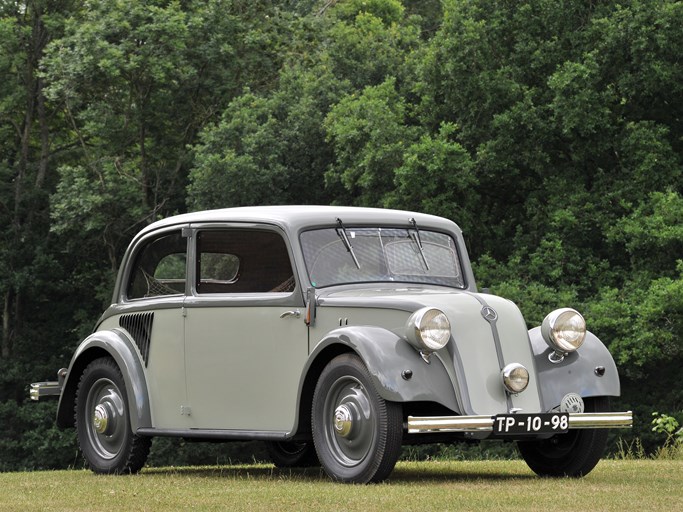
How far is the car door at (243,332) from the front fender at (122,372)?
575mm

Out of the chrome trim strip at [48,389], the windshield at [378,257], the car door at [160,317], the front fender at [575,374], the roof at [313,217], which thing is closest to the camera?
the front fender at [575,374]

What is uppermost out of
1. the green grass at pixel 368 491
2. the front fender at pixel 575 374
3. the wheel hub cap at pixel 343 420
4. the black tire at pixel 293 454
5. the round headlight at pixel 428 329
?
the round headlight at pixel 428 329

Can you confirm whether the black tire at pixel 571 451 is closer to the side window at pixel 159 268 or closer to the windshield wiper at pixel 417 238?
the windshield wiper at pixel 417 238

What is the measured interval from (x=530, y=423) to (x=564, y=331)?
1.04 m

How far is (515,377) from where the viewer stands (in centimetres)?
919

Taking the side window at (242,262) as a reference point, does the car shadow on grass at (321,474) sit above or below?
below

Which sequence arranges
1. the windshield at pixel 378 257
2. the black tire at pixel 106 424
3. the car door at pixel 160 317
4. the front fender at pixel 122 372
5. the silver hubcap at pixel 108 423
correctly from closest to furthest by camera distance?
the windshield at pixel 378 257 < the car door at pixel 160 317 < the front fender at pixel 122 372 < the black tire at pixel 106 424 < the silver hubcap at pixel 108 423

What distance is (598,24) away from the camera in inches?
1112

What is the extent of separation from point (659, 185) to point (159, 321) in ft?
61.4

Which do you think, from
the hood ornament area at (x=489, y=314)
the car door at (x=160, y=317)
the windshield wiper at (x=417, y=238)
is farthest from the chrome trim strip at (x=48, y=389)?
the hood ornament area at (x=489, y=314)

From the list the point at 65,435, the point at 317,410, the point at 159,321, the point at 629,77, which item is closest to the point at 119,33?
the point at 65,435

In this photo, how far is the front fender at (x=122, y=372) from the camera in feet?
36.3

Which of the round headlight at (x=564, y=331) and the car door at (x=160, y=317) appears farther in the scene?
the car door at (x=160, y=317)

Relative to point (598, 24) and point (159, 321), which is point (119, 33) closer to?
point (598, 24)
